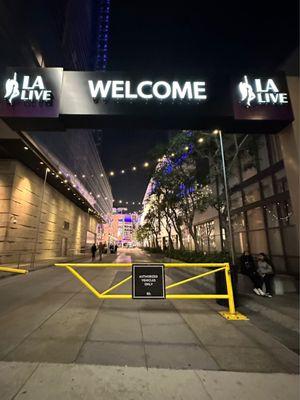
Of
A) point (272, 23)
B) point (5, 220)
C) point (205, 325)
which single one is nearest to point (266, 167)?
point (272, 23)

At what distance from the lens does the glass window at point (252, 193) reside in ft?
48.4

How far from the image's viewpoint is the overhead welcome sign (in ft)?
18.2

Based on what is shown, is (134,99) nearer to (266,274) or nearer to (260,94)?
(260,94)

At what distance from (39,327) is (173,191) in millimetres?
15975

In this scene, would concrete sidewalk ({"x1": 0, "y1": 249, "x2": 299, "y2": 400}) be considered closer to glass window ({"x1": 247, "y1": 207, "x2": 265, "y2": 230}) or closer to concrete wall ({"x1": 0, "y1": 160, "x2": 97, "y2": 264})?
glass window ({"x1": 247, "y1": 207, "x2": 265, "y2": 230})

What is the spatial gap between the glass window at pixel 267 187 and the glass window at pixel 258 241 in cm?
246

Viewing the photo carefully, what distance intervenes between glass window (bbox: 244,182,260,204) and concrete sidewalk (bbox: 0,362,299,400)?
13.1 metres

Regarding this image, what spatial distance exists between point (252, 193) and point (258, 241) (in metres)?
3.39

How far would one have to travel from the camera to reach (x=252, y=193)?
15414 mm

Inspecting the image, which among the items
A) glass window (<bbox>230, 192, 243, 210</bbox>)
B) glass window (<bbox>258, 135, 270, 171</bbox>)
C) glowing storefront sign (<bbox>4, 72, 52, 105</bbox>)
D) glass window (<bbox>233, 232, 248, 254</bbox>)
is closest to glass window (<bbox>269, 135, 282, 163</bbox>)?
glass window (<bbox>258, 135, 270, 171</bbox>)

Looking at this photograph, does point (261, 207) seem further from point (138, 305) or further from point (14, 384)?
point (14, 384)

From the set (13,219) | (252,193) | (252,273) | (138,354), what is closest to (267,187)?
(252,193)

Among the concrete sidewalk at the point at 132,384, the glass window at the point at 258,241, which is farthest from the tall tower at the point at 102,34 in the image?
the concrete sidewalk at the point at 132,384

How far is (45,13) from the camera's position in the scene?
2361 centimetres
